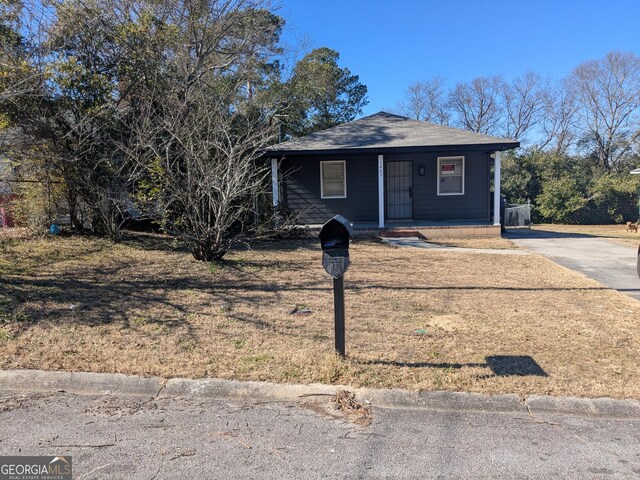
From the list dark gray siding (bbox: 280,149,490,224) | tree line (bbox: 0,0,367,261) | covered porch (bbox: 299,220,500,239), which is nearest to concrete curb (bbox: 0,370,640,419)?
tree line (bbox: 0,0,367,261)

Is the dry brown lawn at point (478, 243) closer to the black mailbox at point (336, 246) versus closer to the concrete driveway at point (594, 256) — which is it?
the concrete driveway at point (594, 256)

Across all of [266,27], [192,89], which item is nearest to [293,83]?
[266,27]

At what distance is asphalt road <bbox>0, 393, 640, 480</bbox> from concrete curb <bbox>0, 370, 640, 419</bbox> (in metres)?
0.08

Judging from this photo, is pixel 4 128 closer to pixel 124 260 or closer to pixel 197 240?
pixel 124 260

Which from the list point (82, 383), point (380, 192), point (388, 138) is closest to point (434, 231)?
point (380, 192)

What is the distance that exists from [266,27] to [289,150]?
482 centimetres

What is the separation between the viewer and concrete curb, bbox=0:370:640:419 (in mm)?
3334

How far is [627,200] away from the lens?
22.8m

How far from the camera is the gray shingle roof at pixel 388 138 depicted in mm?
13945

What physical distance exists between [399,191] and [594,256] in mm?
6592

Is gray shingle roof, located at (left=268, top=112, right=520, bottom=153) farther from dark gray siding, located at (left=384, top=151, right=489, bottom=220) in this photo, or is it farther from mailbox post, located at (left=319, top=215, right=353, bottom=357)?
mailbox post, located at (left=319, top=215, right=353, bottom=357)

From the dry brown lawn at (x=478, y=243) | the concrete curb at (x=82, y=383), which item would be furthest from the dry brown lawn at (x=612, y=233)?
the concrete curb at (x=82, y=383)

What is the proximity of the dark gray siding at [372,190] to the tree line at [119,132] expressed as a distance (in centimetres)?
309

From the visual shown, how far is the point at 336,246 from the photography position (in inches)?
151
